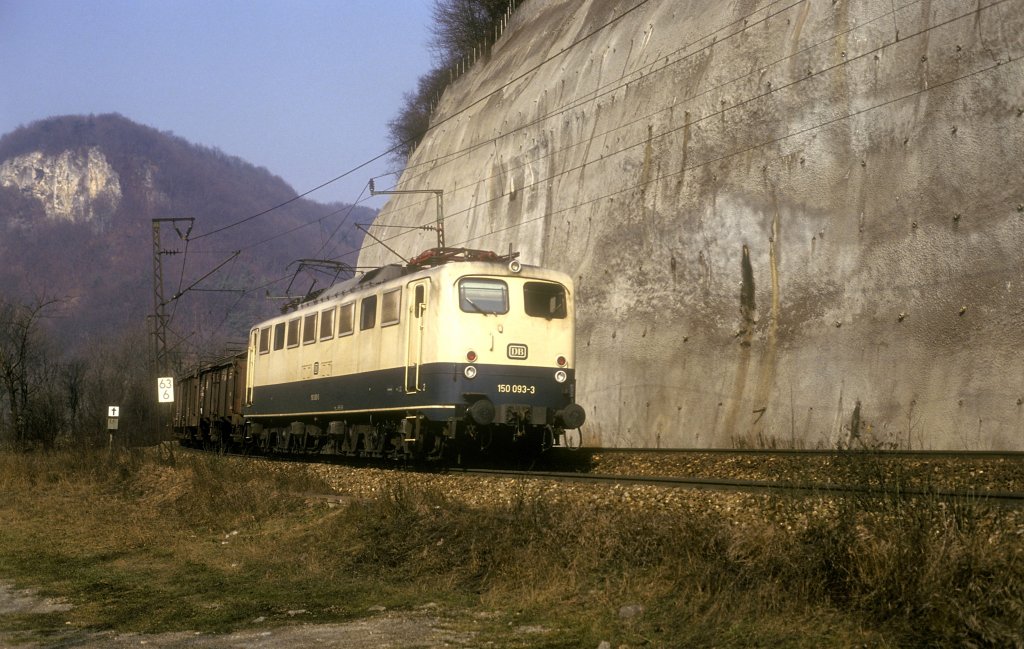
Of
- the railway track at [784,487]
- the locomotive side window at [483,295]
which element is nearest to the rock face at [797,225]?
the railway track at [784,487]

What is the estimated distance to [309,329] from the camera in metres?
22.2

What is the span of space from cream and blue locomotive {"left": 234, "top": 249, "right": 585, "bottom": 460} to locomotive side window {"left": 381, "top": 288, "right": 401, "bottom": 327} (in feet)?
0.08

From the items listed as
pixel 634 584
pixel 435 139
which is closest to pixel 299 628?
pixel 634 584

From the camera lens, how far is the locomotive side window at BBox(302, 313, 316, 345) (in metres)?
21.9

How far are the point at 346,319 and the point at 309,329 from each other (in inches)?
99.5

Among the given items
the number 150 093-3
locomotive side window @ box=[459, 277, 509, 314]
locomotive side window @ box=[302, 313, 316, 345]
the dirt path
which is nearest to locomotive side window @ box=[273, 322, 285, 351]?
locomotive side window @ box=[302, 313, 316, 345]

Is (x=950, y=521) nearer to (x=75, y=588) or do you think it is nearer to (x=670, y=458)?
(x=75, y=588)

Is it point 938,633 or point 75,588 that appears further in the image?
point 75,588

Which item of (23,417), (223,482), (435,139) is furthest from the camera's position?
(435,139)

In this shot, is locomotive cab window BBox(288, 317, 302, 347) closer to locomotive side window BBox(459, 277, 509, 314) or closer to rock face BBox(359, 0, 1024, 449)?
locomotive side window BBox(459, 277, 509, 314)

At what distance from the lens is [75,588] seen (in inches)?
378

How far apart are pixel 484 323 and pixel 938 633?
11.4 m

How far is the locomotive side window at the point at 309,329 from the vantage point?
21917 mm

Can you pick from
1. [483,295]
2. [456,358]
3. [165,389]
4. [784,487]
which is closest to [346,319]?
[483,295]
